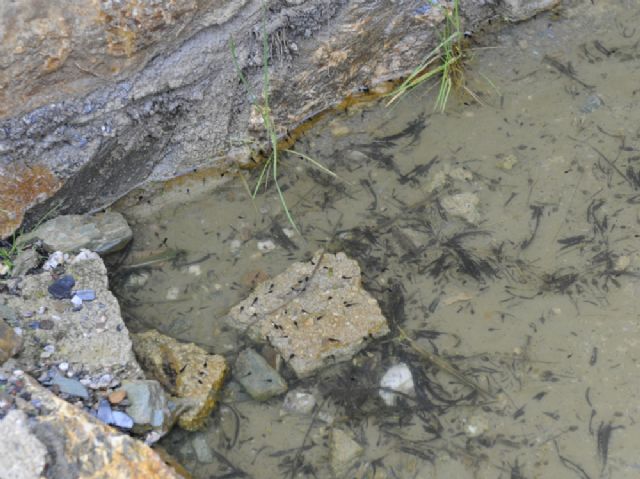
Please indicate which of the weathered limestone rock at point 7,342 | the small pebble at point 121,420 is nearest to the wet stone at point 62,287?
the weathered limestone rock at point 7,342

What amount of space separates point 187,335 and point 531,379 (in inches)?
50.9

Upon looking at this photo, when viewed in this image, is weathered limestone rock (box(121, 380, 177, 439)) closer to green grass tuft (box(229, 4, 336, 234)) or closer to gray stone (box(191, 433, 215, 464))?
gray stone (box(191, 433, 215, 464))

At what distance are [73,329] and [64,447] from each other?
68 cm

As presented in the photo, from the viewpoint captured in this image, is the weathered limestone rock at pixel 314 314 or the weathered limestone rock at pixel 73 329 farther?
the weathered limestone rock at pixel 314 314

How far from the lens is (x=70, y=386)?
2672 mm

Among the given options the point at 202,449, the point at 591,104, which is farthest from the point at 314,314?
the point at 591,104

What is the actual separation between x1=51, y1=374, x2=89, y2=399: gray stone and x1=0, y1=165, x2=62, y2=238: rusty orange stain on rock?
2.43 feet

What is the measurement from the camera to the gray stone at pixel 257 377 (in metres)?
2.97

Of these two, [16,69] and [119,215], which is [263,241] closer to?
[119,215]

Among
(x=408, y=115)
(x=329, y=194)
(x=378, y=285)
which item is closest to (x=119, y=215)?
(x=329, y=194)

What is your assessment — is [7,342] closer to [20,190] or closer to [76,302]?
[76,302]

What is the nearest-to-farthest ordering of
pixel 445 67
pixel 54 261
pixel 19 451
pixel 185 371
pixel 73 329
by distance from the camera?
pixel 19 451, pixel 73 329, pixel 185 371, pixel 54 261, pixel 445 67

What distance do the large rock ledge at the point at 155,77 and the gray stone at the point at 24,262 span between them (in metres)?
0.15

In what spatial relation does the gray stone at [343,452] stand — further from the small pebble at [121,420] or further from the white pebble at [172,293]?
the white pebble at [172,293]
